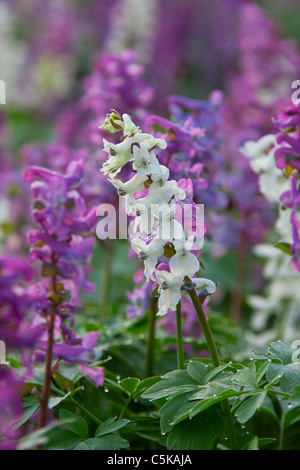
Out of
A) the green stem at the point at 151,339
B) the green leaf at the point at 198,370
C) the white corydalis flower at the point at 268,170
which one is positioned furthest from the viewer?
the white corydalis flower at the point at 268,170

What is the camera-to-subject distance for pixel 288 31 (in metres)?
7.62

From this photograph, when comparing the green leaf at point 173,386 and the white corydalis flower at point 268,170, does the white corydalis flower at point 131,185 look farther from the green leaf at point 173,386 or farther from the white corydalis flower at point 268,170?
the white corydalis flower at point 268,170

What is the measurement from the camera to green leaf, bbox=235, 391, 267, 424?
994 mm

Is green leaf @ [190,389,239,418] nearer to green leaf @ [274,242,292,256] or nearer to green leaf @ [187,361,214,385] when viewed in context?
green leaf @ [187,361,214,385]

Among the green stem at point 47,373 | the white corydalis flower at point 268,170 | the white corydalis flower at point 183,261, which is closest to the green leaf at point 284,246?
the white corydalis flower at point 268,170

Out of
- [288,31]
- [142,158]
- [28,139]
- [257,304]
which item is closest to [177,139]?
[142,158]

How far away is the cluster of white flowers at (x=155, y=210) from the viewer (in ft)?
3.48

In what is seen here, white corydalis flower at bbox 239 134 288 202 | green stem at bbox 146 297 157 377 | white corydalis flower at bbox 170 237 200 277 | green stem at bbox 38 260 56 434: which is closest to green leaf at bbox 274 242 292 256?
white corydalis flower at bbox 239 134 288 202

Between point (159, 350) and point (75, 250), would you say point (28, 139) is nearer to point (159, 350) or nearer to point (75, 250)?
point (159, 350)

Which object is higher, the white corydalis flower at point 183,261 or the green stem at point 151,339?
the white corydalis flower at point 183,261

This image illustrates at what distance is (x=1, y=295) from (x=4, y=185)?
2.40 meters

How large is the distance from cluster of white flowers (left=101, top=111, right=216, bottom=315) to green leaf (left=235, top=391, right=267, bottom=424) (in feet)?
0.67

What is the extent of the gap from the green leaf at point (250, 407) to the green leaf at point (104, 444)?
0.67ft

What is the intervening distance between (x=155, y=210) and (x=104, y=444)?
411 mm
